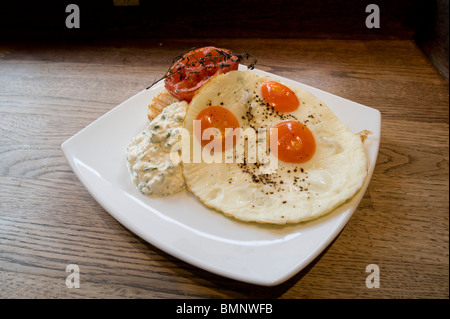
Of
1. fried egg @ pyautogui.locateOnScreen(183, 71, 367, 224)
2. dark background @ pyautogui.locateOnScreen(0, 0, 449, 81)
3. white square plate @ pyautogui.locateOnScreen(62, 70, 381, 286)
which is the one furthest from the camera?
dark background @ pyautogui.locateOnScreen(0, 0, 449, 81)

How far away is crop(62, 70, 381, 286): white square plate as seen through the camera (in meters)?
1.25

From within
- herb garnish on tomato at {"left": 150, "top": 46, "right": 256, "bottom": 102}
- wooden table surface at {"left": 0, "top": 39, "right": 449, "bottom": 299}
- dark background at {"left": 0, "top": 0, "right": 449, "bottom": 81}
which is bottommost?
wooden table surface at {"left": 0, "top": 39, "right": 449, "bottom": 299}

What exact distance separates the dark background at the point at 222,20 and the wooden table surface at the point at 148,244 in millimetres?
Result: 159

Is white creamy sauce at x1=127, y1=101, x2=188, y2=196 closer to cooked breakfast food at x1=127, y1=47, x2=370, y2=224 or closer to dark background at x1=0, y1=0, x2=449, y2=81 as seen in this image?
cooked breakfast food at x1=127, y1=47, x2=370, y2=224

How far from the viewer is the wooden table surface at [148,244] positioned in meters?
1.35

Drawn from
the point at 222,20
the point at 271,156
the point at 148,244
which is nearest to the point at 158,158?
the point at 148,244

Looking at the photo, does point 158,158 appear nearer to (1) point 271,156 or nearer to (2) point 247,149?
(2) point 247,149

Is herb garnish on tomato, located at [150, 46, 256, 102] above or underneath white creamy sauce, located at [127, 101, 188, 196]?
above

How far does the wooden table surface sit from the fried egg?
0.27 m

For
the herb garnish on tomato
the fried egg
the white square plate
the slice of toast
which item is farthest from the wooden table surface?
the herb garnish on tomato

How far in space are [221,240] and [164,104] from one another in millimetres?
1011

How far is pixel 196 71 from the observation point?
6.15ft

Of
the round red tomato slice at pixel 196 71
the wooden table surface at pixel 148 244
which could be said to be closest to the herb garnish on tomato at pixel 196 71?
the round red tomato slice at pixel 196 71
